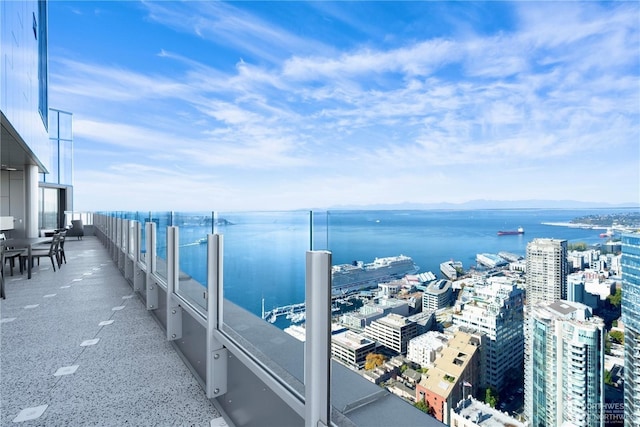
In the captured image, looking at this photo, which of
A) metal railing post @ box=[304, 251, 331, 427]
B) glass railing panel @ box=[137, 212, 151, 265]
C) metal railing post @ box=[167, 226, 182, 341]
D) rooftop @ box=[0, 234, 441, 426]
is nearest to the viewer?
metal railing post @ box=[304, 251, 331, 427]

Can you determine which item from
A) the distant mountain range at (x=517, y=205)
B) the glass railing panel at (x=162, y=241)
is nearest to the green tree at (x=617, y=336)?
the distant mountain range at (x=517, y=205)

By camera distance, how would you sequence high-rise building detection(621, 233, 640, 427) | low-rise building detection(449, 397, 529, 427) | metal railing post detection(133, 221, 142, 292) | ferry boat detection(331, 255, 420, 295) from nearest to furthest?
high-rise building detection(621, 233, 640, 427) < low-rise building detection(449, 397, 529, 427) < ferry boat detection(331, 255, 420, 295) < metal railing post detection(133, 221, 142, 292)

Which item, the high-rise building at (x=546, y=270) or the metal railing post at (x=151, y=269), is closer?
the high-rise building at (x=546, y=270)

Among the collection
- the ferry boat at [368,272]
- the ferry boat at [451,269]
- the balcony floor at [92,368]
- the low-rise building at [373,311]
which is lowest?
the balcony floor at [92,368]

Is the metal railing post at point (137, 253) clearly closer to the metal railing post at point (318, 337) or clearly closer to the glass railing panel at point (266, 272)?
the glass railing panel at point (266, 272)

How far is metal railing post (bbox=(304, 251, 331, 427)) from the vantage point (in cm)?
103

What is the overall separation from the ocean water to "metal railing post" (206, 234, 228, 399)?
18cm

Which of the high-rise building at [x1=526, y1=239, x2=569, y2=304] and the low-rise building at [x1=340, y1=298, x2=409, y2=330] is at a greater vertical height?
the high-rise building at [x1=526, y1=239, x2=569, y2=304]

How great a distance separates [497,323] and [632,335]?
9.4 inches

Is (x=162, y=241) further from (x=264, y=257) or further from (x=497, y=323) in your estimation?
(x=497, y=323)

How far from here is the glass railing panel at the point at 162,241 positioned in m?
2.94

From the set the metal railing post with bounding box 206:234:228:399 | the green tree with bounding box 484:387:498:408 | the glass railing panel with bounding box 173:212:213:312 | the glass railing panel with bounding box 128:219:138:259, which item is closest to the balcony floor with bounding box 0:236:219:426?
the metal railing post with bounding box 206:234:228:399

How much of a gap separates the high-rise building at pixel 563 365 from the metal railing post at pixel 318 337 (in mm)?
558

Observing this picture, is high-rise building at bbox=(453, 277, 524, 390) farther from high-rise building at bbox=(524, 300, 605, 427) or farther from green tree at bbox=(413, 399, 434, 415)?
green tree at bbox=(413, 399, 434, 415)
